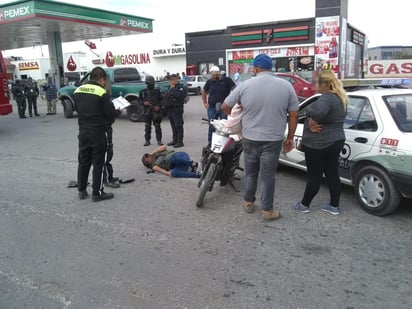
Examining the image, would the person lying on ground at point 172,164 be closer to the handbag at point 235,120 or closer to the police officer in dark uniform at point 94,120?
the police officer in dark uniform at point 94,120

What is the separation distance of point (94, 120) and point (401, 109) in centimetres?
387

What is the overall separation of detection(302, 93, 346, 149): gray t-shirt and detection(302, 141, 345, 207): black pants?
72 millimetres

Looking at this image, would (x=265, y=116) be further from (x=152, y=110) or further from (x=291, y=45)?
(x=291, y=45)

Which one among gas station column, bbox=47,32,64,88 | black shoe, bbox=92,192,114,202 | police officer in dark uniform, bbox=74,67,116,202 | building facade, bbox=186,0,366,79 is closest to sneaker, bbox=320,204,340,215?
black shoe, bbox=92,192,114,202

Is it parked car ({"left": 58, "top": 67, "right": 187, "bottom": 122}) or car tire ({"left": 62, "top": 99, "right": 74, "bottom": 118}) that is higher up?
parked car ({"left": 58, "top": 67, "right": 187, "bottom": 122})

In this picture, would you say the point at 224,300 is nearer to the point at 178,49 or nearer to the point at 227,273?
the point at 227,273

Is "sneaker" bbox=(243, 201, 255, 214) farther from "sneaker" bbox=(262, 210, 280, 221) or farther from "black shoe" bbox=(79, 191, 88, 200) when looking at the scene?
"black shoe" bbox=(79, 191, 88, 200)

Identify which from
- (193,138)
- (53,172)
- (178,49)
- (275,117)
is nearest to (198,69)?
(178,49)

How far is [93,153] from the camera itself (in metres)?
5.09

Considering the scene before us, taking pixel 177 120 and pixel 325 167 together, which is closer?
pixel 325 167

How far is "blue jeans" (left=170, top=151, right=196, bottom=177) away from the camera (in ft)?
20.7

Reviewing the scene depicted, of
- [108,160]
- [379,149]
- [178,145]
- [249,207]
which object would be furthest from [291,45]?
[249,207]

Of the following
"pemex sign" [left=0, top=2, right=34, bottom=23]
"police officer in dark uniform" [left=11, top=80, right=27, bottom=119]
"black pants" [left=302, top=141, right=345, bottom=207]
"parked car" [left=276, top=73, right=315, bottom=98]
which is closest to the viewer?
"black pants" [left=302, top=141, right=345, bottom=207]

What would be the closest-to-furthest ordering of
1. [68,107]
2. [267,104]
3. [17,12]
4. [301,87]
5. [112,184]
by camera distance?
[267,104], [112,184], [68,107], [301,87], [17,12]
